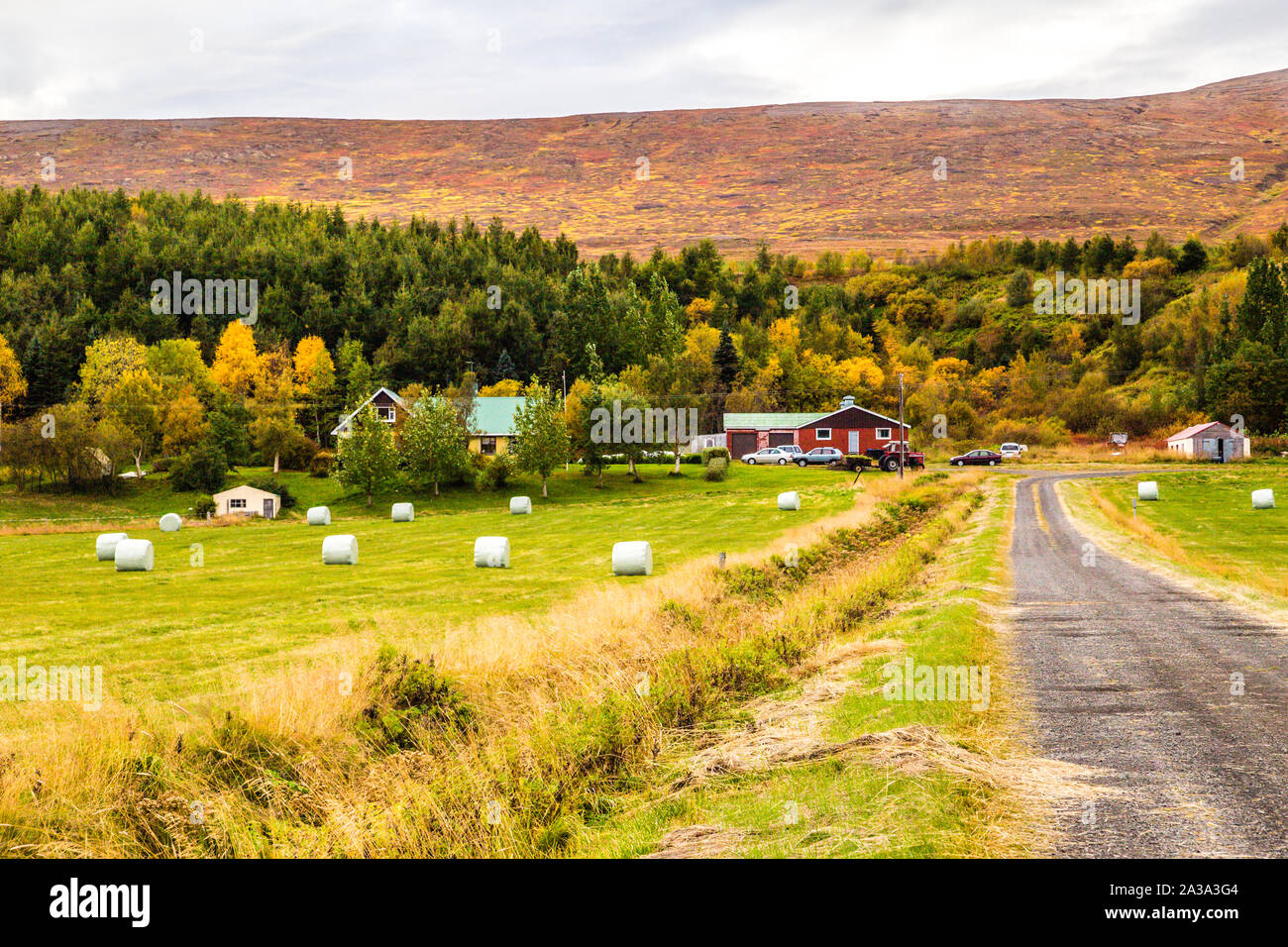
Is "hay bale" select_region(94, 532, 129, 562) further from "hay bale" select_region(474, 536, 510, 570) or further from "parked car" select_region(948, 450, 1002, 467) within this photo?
"parked car" select_region(948, 450, 1002, 467)

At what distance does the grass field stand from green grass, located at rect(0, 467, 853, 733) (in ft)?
57.1

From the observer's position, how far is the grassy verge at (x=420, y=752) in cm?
1051

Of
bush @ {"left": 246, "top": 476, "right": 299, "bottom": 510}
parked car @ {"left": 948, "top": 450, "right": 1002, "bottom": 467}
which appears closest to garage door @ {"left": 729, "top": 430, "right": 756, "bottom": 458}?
parked car @ {"left": 948, "top": 450, "right": 1002, "bottom": 467}

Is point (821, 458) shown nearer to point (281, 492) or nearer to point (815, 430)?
point (815, 430)

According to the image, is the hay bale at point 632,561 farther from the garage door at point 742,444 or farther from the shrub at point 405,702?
the garage door at point 742,444

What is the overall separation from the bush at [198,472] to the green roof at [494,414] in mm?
29789

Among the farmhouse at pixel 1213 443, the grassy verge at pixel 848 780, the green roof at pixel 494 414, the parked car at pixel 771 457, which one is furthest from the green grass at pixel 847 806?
the green roof at pixel 494 414

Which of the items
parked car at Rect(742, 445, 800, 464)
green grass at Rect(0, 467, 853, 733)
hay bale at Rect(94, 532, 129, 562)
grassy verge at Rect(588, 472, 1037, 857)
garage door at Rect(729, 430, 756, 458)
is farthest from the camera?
garage door at Rect(729, 430, 756, 458)

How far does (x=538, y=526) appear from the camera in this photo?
6112 centimetres

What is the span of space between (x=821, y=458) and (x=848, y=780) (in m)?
97.7

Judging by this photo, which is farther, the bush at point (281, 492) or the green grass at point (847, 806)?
the bush at point (281, 492)

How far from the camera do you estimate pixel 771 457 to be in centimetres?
11212

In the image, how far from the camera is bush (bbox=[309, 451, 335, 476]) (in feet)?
338
